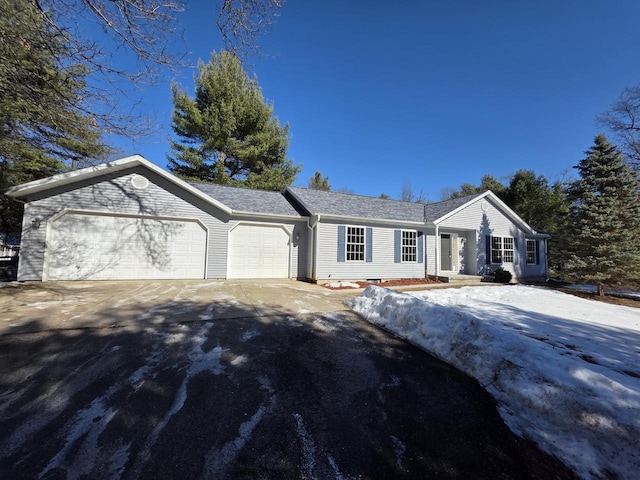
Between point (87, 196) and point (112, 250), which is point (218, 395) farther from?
point (87, 196)

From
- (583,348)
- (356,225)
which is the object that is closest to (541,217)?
(356,225)

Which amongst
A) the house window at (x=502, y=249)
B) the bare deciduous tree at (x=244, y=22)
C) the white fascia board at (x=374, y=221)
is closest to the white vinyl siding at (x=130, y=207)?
the white fascia board at (x=374, y=221)

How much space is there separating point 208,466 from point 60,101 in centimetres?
815

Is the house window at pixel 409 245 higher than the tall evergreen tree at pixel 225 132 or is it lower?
lower

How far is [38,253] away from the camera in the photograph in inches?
352

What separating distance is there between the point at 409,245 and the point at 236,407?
11.8 m

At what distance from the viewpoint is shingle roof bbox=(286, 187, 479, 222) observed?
39.5ft

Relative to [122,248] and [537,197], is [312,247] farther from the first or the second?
[537,197]

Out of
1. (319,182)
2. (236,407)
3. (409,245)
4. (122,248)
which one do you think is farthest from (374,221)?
(319,182)

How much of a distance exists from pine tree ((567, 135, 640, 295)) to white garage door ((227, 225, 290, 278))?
1170 centimetres

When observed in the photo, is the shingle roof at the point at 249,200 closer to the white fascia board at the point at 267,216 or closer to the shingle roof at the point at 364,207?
the white fascia board at the point at 267,216

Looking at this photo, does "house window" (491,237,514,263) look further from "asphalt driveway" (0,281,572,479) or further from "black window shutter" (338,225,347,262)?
"asphalt driveway" (0,281,572,479)

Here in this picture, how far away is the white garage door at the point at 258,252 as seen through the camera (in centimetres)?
1130

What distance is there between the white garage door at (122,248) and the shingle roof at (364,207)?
15.4 feet
